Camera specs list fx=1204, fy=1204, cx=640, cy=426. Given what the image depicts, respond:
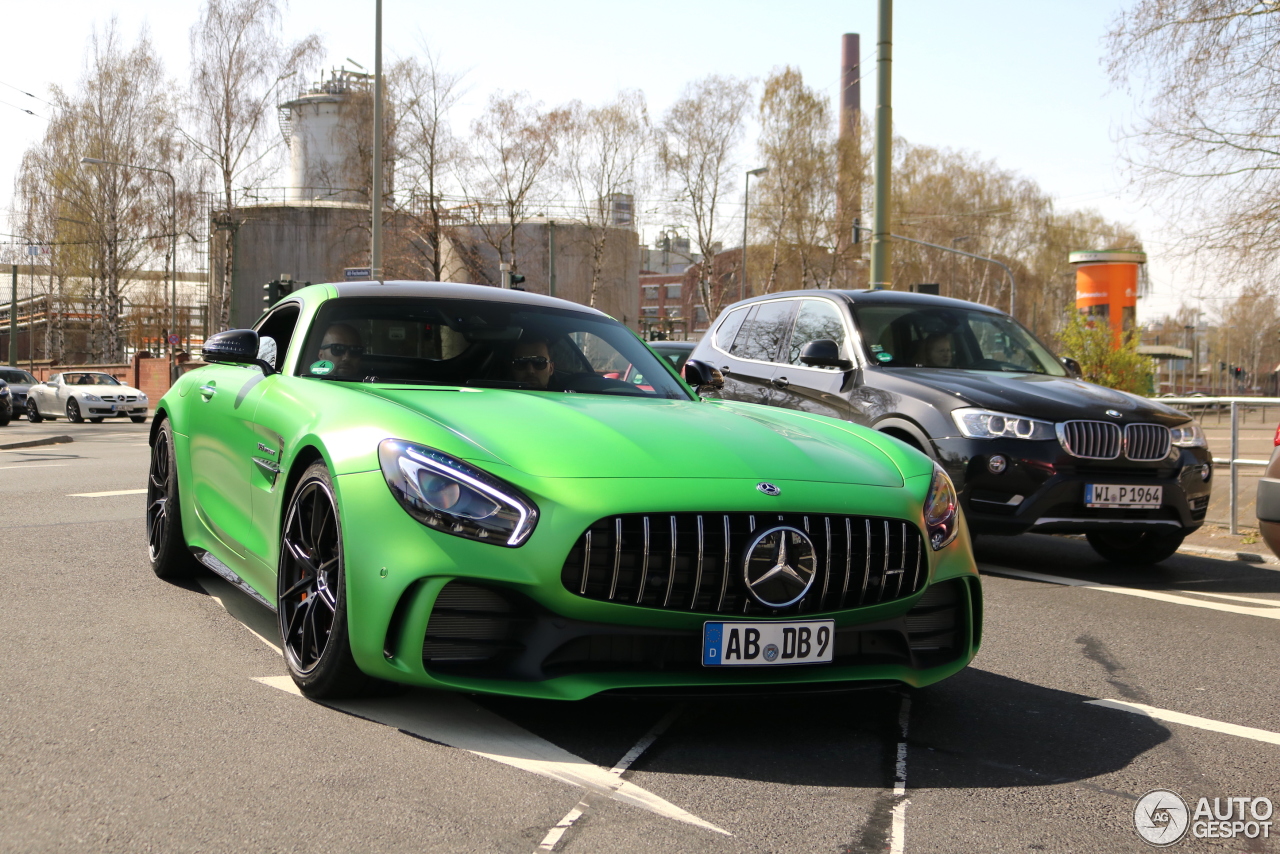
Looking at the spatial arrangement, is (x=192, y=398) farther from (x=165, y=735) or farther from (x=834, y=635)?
(x=834, y=635)

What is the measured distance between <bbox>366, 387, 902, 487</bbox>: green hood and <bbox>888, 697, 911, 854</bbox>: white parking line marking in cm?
74

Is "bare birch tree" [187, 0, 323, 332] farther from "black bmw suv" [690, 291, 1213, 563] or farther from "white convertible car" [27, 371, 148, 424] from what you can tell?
"black bmw suv" [690, 291, 1213, 563]

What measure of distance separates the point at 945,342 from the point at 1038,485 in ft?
5.69

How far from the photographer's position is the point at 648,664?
3.26m

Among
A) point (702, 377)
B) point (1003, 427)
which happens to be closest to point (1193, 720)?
Result: point (702, 377)

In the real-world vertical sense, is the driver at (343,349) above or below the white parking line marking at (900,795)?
above

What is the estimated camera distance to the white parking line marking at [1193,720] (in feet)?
12.1

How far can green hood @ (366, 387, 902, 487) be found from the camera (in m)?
3.41

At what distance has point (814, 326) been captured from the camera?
838 centimetres

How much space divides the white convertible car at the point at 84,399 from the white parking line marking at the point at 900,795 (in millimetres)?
30697

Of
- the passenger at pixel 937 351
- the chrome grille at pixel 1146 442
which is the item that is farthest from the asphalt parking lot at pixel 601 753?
the passenger at pixel 937 351

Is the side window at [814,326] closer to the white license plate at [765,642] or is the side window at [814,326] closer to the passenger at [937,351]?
the passenger at [937,351]

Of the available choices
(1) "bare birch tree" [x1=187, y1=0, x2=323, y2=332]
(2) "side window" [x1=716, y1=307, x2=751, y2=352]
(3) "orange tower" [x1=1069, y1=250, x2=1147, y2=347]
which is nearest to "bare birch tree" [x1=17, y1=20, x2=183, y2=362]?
(1) "bare birch tree" [x1=187, y1=0, x2=323, y2=332]

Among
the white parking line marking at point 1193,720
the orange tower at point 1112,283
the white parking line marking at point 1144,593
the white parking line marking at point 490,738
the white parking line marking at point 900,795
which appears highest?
the orange tower at point 1112,283
